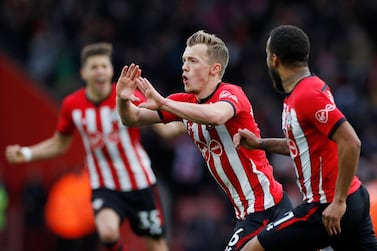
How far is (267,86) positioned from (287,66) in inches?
364

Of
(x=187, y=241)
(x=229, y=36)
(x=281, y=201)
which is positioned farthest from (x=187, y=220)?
(x=281, y=201)

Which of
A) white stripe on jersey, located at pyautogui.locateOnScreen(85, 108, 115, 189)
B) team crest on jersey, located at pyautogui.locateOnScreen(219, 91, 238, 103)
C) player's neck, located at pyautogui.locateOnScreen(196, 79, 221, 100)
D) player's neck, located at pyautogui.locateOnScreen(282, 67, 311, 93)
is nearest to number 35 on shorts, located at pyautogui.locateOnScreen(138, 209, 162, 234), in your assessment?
white stripe on jersey, located at pyautogui.locateOnScreen(85, 108, 115, 189)

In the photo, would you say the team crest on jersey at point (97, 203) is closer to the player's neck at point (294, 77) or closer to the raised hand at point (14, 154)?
the raised hand at point (14, 154)

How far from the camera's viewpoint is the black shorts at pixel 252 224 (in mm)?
7250

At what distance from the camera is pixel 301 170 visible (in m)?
6.89

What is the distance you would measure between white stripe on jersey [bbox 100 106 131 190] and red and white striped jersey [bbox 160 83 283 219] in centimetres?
→ 228

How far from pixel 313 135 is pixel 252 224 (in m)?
1.01

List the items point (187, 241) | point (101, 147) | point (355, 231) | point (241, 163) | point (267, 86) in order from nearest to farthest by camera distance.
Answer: point (355, 231) < point (241, 163) < point (101, 147) < point (187, 241) < point (267, 86)

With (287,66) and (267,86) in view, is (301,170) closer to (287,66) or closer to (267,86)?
(287,66)

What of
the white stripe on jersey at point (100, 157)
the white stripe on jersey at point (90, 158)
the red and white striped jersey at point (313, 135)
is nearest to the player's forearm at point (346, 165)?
the red and white striped jersey at point (313, 135)

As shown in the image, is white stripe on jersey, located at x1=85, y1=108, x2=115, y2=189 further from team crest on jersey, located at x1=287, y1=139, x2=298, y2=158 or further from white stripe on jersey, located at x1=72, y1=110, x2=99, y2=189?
team crest on jersey, located at x1=287, y1=139, x2=298, y2=158

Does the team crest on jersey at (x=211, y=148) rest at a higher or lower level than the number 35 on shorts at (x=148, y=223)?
higher

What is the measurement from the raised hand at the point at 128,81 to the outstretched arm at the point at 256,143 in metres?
0.85

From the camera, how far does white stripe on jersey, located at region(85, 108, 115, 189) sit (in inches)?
380
